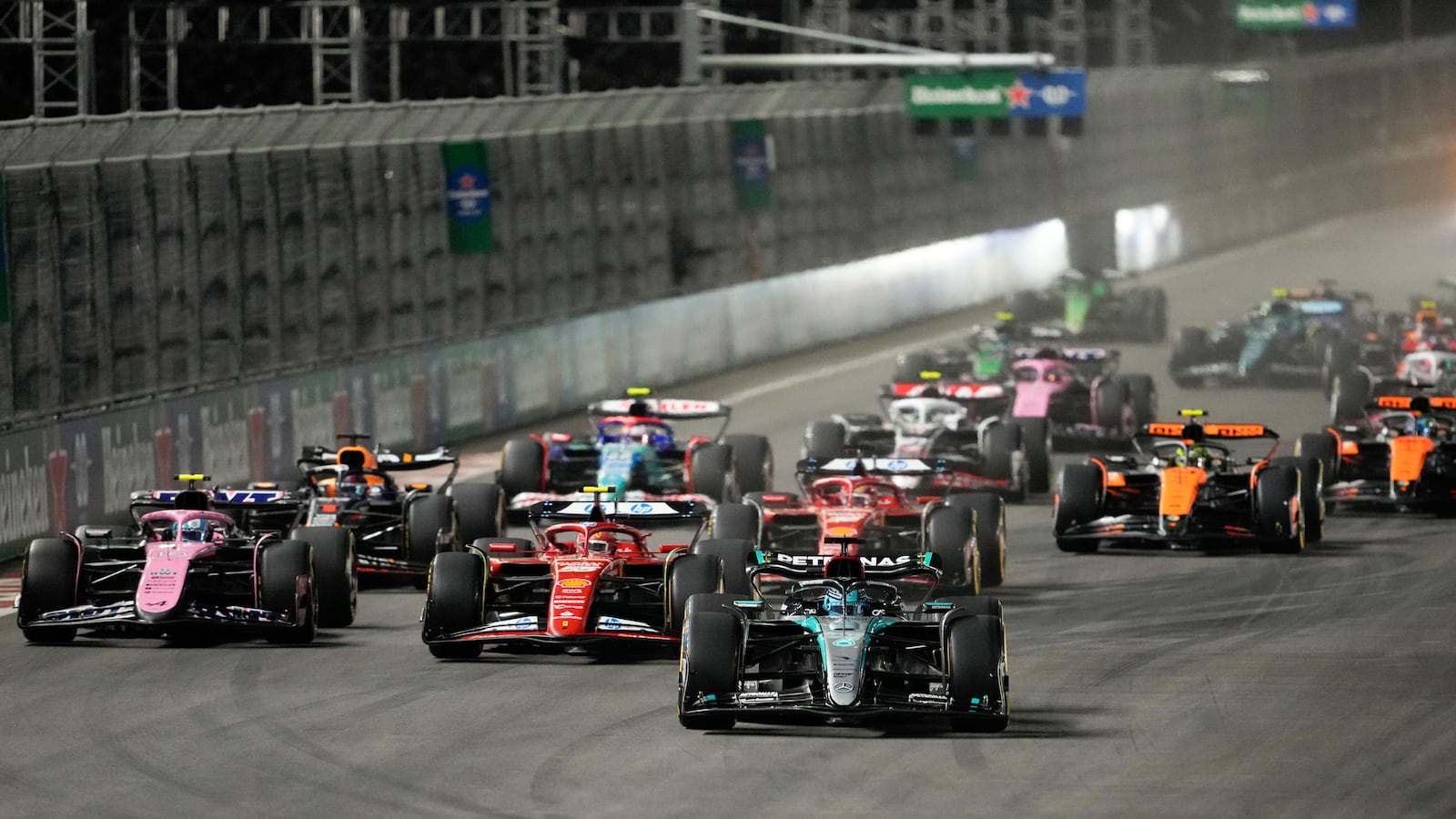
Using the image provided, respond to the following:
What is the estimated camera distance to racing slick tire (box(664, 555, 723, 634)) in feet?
61.5

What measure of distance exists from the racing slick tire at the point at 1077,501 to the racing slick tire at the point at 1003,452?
3806mm

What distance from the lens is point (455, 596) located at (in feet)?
61.3

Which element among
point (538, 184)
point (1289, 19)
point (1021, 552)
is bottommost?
point (1021, 552)

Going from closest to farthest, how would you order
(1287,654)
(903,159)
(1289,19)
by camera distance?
(1287,654) < (903,159) < (1289,19)

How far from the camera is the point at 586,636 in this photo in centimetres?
1862

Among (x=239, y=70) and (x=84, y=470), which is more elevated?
(x=239, y=70)

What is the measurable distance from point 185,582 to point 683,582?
3711 millimetres

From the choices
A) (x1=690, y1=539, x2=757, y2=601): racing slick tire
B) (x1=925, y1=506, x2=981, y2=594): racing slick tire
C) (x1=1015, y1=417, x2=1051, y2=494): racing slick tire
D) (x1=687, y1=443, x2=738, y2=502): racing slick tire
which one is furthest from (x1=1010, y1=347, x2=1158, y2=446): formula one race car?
(x1=690, y1=539, x2=757, y2=601): racing slick tire

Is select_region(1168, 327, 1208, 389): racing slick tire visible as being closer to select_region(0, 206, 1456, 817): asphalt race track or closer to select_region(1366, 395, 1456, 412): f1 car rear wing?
select_region(1366, 395, 1456, 412): f1 car rear wing

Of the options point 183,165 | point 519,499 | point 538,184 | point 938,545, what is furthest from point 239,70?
point 938,545

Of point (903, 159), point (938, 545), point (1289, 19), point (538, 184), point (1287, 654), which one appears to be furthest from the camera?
point (1289, 19)

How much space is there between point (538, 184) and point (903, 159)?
17.7m

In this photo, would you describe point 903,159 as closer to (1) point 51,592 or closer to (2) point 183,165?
(2) point 183,165

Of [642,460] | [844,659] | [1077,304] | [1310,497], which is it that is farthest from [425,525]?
[1077,304]
